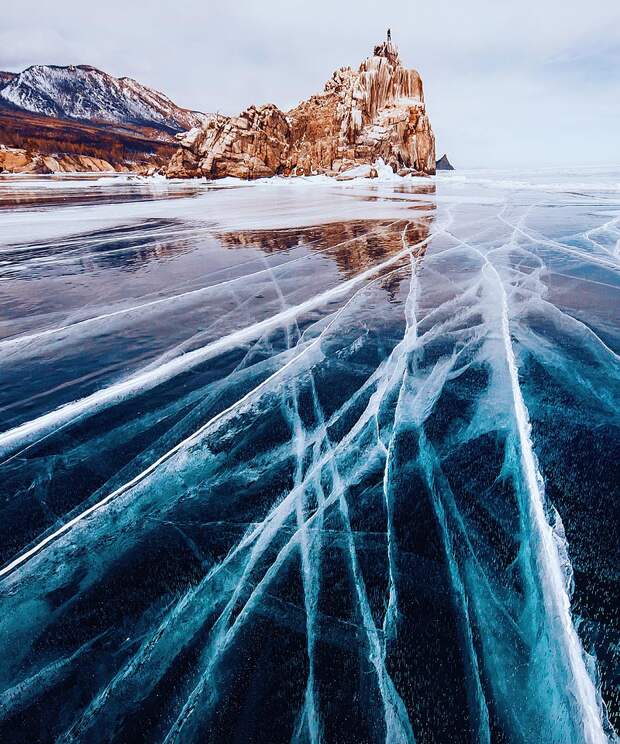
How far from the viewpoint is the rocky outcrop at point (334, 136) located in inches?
2388

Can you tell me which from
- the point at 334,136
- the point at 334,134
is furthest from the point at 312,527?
the point at 334,134

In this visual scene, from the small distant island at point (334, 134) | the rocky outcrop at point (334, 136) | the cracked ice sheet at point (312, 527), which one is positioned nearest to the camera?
the cracked ice sheet at point (312, 527)

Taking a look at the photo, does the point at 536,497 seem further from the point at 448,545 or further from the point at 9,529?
the point at 9,529

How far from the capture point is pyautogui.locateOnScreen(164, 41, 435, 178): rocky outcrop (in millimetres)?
60656

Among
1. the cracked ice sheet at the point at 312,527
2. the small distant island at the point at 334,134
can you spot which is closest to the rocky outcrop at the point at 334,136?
the small distant island at the point at 334,134

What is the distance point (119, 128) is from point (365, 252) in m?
231

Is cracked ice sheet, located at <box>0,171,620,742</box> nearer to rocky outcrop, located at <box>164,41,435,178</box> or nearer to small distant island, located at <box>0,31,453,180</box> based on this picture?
small distant island, located at <box>0,31,453,180</box>

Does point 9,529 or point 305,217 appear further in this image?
point 305,217

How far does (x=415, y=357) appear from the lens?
3.33 m

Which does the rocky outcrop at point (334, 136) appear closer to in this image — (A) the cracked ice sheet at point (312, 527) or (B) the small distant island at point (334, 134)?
(B) the small distant island at point (334, 134)

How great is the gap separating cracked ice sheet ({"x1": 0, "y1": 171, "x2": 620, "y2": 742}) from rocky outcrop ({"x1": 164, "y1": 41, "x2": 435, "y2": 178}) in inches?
2476

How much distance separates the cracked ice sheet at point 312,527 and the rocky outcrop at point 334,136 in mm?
62893

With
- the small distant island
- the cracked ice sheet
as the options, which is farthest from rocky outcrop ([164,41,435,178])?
the cracked ice sheet

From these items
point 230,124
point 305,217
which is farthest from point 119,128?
point 305,217
